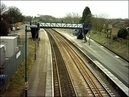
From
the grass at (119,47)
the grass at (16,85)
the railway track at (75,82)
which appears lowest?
the railway track at (75,82)

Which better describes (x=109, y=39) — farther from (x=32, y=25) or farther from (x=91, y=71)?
(x=91, y=71)

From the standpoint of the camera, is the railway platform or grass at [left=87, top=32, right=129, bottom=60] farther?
grass at [left=87, top=32, right=129, bottom=60]

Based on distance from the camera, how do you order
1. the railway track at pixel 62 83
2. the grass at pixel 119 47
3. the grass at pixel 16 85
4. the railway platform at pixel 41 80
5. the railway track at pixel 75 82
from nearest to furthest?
1. the grass at pixel 16 85
2. the railway platform at pixel 41 80
3. the railway track at pixel 62 83
4. the railway track at pixel 75 82
5. the grass at pixel 119 47

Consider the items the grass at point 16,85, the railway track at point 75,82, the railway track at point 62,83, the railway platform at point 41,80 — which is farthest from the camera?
the railway track at point 75,82

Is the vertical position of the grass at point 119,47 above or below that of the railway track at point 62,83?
above

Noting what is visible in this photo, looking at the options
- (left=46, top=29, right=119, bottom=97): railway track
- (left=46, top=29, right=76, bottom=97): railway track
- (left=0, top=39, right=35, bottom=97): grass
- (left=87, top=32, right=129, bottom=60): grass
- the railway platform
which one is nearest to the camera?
(left=0, top=39, right=35, bottom=97): grass

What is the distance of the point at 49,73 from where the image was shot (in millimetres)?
26812

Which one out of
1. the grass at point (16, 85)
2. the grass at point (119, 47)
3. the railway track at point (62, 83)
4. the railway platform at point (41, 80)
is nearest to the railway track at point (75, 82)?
the railway track at point (62, 83)

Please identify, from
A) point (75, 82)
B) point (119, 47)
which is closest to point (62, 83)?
point (75, 82)

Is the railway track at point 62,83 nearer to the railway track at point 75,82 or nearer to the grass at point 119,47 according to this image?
the railway track at point 75,82

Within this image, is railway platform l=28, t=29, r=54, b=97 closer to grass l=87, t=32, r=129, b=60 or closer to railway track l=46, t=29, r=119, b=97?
railway track l=46, t=29, r=119, b=97

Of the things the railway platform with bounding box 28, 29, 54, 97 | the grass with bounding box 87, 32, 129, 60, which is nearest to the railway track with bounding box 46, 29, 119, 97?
the railway platform with bounding box 28, 29, 54, 97

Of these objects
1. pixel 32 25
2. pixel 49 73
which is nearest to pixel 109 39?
pixel 32 25

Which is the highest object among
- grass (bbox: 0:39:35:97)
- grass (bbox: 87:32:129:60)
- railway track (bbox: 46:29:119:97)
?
grass (bbox: 87:32:129:60)
